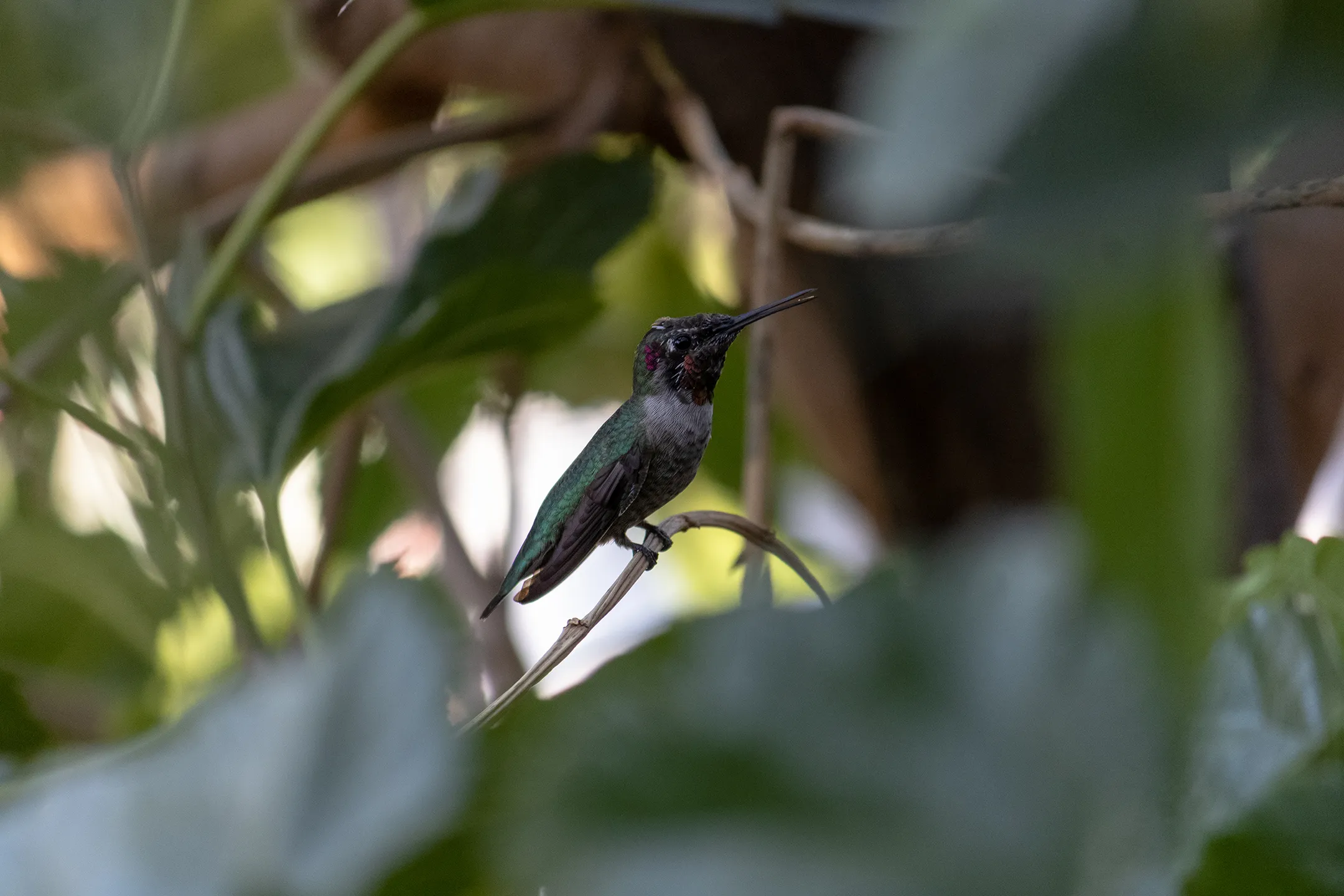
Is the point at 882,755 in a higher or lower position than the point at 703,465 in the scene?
lower

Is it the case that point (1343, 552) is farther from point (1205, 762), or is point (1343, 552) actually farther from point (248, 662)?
point (248, 662)

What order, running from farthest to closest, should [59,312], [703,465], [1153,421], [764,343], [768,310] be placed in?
[703,465] < [59,312] < [764,343] < [768,310] < [1153,421]

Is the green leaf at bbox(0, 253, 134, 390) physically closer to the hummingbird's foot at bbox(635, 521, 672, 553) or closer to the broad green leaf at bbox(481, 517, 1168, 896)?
the hummingbird's foot at bbox(635, 521, 672, 553)

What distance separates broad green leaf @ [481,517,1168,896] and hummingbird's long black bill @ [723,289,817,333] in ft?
0.59

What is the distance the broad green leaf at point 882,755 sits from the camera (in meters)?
0.10

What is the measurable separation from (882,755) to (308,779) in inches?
3.8

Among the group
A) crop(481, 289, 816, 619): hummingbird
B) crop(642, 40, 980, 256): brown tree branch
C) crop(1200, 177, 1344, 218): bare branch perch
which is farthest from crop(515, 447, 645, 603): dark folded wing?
crop(1200, 177, 1344, 218): bare branch perch

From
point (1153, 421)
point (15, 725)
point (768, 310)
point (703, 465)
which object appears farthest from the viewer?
point (703, 465)

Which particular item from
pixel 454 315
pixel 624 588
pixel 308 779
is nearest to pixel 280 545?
pixel 454 315

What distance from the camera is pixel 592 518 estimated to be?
14.9 inches

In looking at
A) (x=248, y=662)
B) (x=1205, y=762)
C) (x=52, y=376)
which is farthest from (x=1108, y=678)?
(x=52, y=376)

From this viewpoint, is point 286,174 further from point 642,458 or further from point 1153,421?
point 1153,421

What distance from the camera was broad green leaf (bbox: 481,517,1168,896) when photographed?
10 centimetres

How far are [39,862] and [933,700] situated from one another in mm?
200
